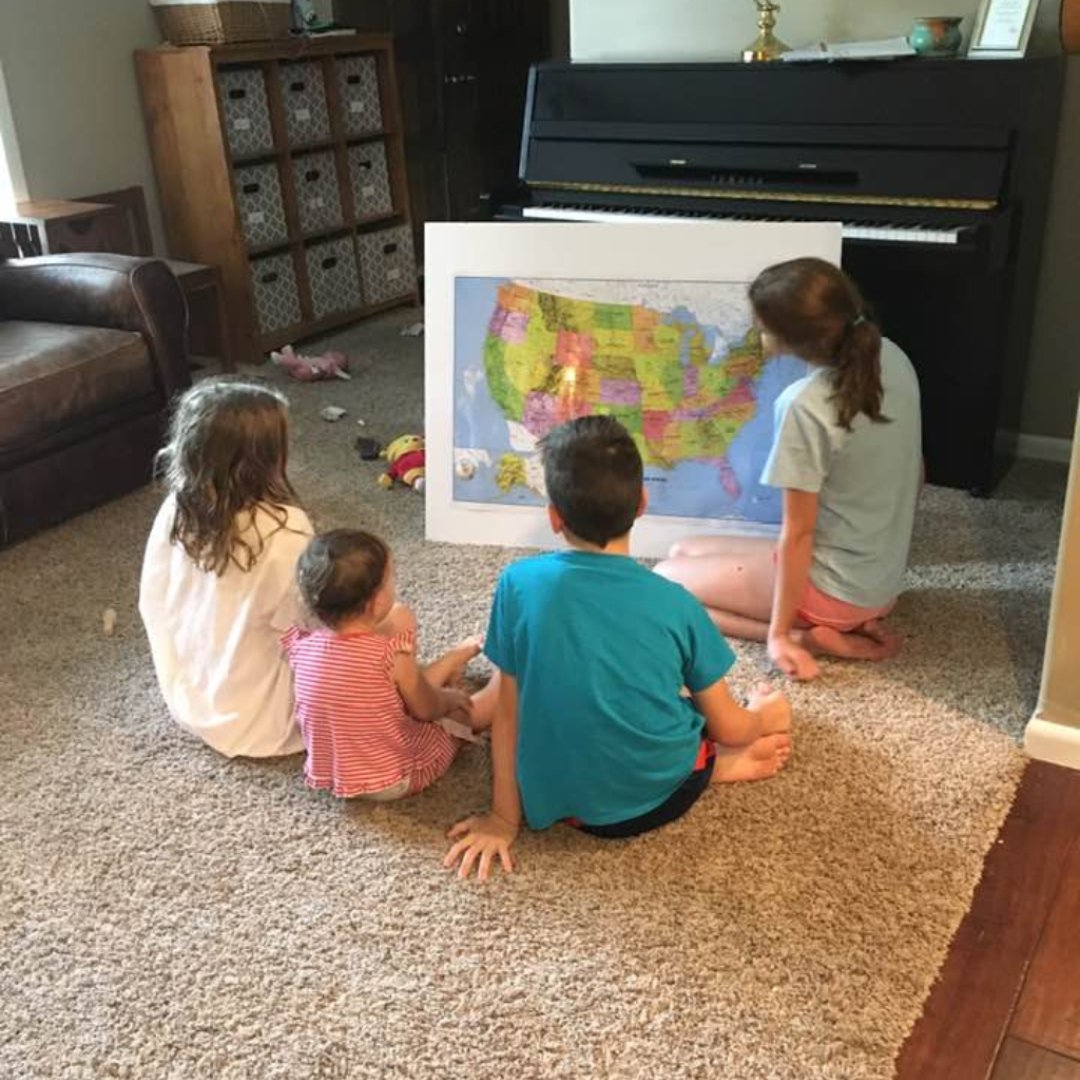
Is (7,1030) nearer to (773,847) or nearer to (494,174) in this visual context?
(773,847)

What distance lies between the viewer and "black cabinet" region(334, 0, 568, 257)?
16.1ft

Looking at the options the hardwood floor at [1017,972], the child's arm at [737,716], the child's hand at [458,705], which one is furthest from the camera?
the child's hand at [458,705]

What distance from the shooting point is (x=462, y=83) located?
5.10 metres

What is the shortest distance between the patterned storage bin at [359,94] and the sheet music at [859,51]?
208cm

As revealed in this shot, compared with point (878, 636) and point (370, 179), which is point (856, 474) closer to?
point (878, 636)

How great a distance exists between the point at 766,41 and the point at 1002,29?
58cm

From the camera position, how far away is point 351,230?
4562 millimetres

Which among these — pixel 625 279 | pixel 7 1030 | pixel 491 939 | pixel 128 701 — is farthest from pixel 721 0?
pixel 7 1030

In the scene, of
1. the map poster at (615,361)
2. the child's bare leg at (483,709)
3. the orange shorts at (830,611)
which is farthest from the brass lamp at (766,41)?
the child's bare leg at (483,709)

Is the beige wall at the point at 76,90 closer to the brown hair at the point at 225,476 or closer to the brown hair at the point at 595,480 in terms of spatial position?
the brown hair at the point at 225,476

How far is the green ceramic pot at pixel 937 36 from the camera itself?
2.68 metres

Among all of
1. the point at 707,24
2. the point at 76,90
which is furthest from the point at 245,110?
the point at 707,24

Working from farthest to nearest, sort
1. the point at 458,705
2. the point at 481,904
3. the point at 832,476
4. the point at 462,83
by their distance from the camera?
1. the point at 462,83
2. the point at 832,476
3. the point at 458,705
4. the point at 481,904

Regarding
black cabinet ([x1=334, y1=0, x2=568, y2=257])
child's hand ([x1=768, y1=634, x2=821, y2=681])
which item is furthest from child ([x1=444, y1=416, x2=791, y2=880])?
black cabinet ([x1=334, y1=0, x2=568, y2=257])
